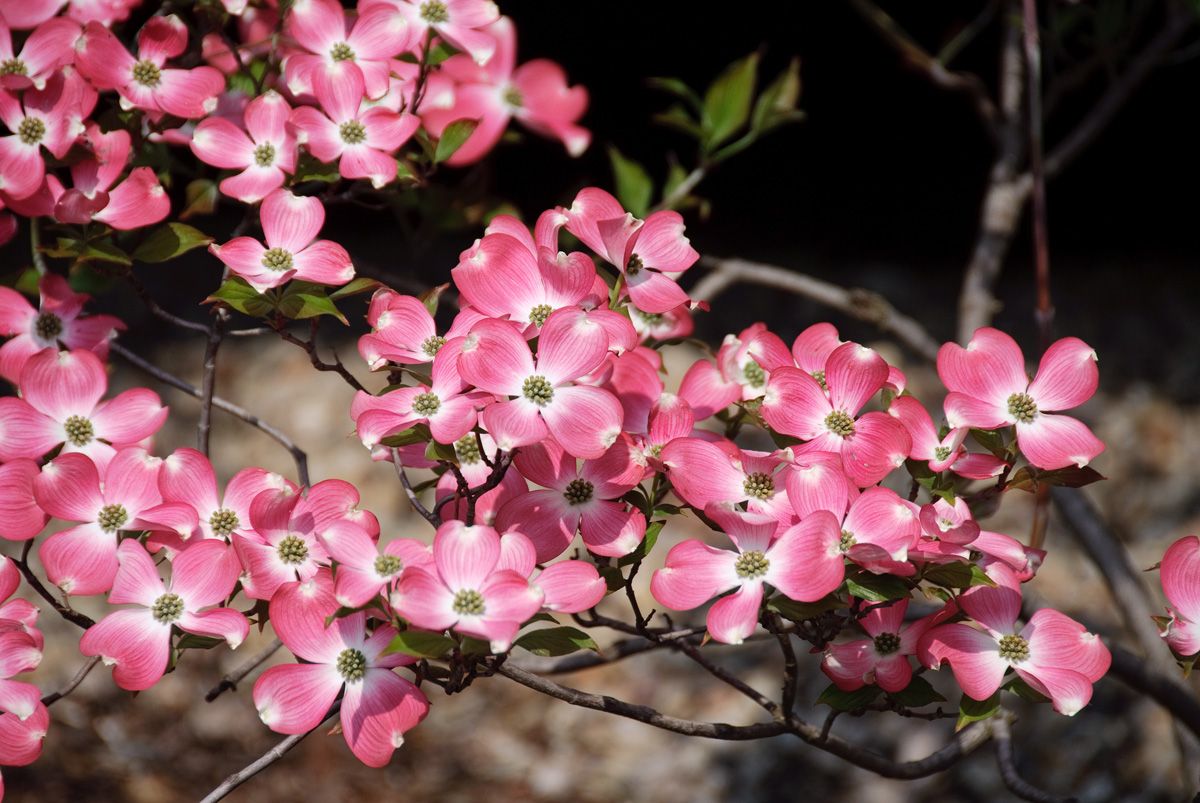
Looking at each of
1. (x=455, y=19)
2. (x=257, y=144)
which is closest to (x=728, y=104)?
(x=455, y=19)

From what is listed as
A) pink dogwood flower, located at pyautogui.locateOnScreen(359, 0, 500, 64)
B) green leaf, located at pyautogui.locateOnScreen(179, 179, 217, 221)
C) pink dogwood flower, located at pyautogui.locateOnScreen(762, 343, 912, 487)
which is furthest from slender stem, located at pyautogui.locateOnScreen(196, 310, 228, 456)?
pink dogwood flower, located at pyautogui.locateOnScreen(762, 343, 912, 487)

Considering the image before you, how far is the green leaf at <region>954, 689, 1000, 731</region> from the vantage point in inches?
20.4

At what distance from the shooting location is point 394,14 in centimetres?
67

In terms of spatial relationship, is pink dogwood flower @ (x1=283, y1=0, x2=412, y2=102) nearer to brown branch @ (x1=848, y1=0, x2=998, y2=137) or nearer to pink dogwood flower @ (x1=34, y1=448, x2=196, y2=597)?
pink dogwood flower @ (x1=34, y1=448, x2=196, y2=597)

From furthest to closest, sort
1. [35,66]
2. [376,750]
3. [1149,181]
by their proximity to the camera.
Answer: [1149,181] → [35,66] → [376,750]

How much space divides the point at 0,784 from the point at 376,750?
204 mm

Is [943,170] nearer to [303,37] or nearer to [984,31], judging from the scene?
[984,31]

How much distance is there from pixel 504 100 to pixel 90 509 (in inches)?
20.3

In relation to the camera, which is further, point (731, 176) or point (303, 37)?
point (731, 176)

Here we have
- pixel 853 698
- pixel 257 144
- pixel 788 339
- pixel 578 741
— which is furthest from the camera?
pixel 788 339

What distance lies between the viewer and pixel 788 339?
1.87 m

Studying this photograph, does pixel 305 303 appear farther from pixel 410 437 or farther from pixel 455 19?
pixel 455 19

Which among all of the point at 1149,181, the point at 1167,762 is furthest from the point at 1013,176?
the point at 1149,181

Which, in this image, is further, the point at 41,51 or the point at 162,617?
the point at 41,51
